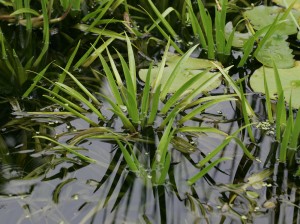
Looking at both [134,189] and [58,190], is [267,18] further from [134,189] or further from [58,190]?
[58,190]

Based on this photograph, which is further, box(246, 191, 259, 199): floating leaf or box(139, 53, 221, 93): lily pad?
box(139, 53, 221, 93): lily pad

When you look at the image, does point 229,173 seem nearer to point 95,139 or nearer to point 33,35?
point 95,139

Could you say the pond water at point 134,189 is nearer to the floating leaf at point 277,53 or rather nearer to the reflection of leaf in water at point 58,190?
the reflection of leaf in water at point 58,190

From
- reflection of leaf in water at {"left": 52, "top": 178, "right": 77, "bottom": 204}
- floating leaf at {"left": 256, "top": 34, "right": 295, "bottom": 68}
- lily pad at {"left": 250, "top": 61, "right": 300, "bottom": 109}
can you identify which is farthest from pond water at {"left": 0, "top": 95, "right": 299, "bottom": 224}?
floating leaf at {"left": 256, "top": 34, "right": 295, "bottom": 68}

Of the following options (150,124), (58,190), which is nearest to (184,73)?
(150,124)

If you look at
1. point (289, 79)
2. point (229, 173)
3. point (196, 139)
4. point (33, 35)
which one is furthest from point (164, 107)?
point (33, 35)

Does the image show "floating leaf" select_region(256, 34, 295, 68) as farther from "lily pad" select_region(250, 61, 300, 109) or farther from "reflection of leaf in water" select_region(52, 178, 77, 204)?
"reflection of leaf in water" select_region(52, 178, 77, 204)
